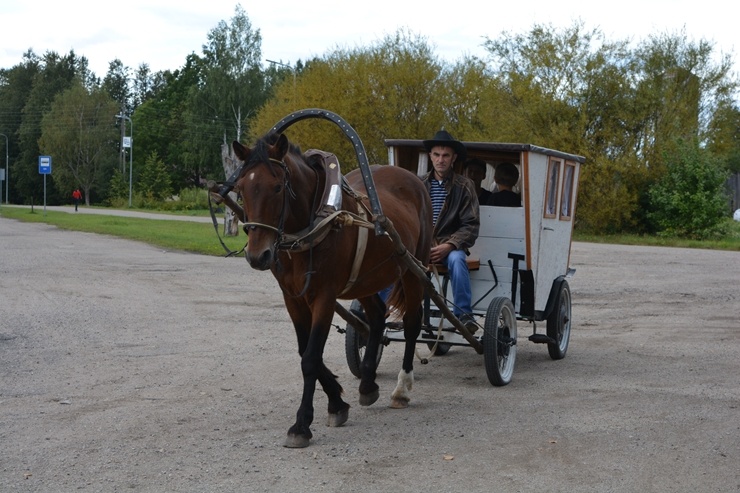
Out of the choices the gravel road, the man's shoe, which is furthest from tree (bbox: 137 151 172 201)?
the man's shoe

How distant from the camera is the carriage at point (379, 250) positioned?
570 cm

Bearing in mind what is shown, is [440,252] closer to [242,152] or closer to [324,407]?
[324,407]

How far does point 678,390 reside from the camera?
7488 mm

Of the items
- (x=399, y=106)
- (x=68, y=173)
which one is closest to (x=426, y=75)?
(x=399, y=106)

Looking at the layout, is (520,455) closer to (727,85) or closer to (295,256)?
(295,256)

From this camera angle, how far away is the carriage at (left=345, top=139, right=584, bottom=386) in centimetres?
800

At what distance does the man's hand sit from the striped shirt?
28cm

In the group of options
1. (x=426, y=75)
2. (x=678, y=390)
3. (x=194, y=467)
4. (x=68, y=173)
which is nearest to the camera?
(x=194, y=467)

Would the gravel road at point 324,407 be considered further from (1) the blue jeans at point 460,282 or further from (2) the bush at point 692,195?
(2) the bush at point 692,195

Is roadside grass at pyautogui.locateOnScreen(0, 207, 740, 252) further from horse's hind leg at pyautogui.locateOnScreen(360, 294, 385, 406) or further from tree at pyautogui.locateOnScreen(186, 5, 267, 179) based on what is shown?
tree at pyautogui.locateOnScreen(186, 5, 267, 179)

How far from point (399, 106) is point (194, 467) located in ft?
113

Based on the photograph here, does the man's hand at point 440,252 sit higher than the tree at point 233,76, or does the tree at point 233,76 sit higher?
the tree at point 233,76

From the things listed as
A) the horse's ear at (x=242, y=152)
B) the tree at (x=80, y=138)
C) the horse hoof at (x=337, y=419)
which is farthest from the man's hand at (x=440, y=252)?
the tree at (x=80, y=138)

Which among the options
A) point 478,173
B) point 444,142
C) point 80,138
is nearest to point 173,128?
point 80,138
